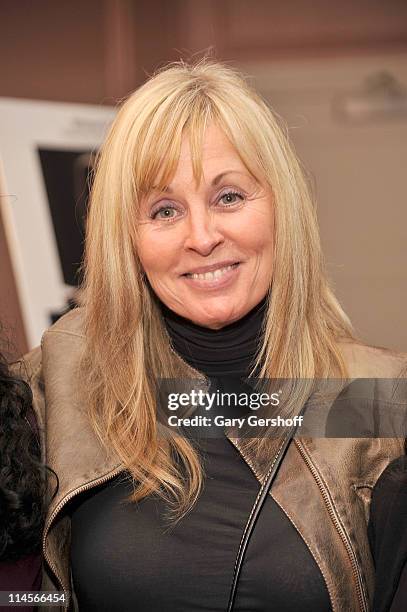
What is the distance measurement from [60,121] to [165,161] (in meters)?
0.92

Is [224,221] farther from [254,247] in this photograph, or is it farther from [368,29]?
A: [368,29]

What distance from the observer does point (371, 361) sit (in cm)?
139

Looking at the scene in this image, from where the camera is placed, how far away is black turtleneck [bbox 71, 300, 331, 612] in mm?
1241

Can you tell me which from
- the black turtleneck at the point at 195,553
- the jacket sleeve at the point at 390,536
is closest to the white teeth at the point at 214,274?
the black turtleneck at the point at 195,553

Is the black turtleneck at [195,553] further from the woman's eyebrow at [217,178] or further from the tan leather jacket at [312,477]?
the woman's eyebrow at [217,178]

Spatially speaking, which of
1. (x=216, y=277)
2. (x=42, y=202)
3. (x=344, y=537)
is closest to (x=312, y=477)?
(x=344, y=537)

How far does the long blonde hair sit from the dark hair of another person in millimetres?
102

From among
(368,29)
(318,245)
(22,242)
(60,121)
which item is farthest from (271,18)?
(318,245)

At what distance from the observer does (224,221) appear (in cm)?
132

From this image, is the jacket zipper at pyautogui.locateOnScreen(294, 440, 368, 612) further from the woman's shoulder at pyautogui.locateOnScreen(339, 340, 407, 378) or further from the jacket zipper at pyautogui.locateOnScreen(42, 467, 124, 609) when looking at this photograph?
the jacket zipper at pyautogui.locateOnScreen(42, 467, 124, 609)

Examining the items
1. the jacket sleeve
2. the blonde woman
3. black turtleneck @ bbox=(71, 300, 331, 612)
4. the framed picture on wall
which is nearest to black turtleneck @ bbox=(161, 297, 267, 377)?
the blonde woman

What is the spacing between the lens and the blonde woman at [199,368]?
1.26 m

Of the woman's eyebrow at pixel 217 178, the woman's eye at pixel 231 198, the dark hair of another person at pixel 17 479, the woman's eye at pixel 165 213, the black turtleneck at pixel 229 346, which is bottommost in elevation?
the dark hair of another person at pixel 17 479

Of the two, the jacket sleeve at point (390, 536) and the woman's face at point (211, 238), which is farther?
the woman's face at point (211, 238)
